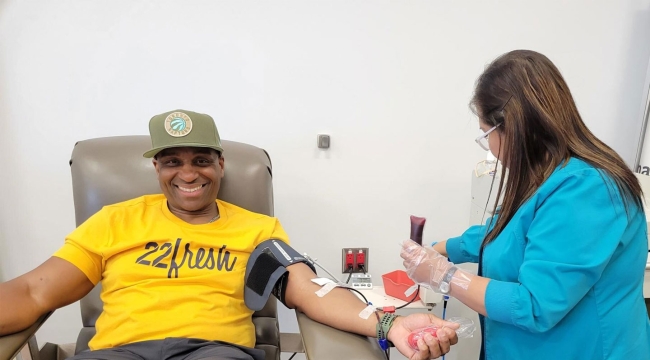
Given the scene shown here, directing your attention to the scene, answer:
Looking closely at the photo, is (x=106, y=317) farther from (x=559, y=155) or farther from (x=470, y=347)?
(x=470, y=347)

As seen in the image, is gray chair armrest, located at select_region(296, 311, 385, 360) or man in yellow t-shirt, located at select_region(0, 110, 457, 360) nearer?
gray chair armrest, located at select_region(296, 311, 385, 360)

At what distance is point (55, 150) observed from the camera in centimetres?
171

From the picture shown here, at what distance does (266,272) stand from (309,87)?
0.84 metres

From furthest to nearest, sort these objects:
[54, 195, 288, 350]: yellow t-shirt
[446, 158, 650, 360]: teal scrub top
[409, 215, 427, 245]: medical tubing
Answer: [409, 215, 427, 245]: medical tubing < [54, 195, 288, 350]: yellow t-shirt < [446, 158, 650, 360]: teal scrub top

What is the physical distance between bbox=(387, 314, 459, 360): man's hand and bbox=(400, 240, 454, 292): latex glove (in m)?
0.10

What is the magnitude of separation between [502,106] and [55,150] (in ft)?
5.38

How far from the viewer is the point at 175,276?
1.21m

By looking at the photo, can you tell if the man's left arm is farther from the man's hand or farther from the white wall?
the white wall

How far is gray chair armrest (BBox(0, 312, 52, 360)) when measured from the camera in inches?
39.4

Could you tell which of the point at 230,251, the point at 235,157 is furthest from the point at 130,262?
the point at 235,157

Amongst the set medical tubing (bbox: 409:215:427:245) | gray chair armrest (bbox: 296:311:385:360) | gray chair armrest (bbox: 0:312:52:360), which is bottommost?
gray chair armrest (bbox: 0:312:52:360)

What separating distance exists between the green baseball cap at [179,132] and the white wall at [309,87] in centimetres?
52

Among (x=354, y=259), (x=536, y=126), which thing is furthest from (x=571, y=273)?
(x=354, y=259)

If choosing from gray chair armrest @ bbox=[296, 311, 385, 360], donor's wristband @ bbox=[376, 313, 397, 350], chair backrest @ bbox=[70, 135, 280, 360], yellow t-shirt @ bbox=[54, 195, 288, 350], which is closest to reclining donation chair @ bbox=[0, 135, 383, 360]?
chair backrest @ bbox=[70, 135, 280, 360]
